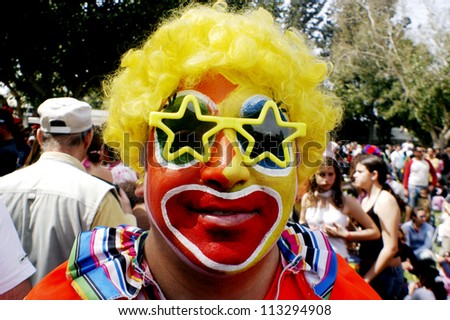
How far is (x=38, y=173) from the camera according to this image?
2279 millimetres

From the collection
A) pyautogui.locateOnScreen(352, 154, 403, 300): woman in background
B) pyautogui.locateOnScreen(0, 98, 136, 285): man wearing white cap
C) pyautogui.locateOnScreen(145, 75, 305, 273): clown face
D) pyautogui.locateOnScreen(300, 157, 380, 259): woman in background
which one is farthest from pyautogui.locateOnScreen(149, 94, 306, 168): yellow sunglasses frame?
pyautogui.locateOnScreen(352, 154, 403, 300): woman in background

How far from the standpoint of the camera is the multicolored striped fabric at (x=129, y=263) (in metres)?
1.38

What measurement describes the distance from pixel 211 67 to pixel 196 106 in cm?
14

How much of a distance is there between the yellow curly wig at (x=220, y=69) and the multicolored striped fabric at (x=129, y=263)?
236mm

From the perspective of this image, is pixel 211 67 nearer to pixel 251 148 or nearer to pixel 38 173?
pixel 251 148

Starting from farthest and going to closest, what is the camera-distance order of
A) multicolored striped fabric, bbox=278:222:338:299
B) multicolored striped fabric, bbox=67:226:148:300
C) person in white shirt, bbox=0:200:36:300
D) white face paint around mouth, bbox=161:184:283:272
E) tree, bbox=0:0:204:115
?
1. tree, bbox=0:0:204:115
2. person in white shirt, bbox=0:200:36:300
3. multicolored striped fabric, bbox=278:222:338:299
4. multicolored striped fabric, bbox=67:226:148:300
5. white face paint around mouth, bbox=161:184:283:272

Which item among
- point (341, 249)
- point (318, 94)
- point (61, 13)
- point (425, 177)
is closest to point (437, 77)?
point (425, 177)

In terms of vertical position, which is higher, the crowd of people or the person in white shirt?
the crowd of people

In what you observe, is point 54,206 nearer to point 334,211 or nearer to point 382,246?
point 334,211

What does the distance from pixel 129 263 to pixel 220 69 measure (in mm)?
662

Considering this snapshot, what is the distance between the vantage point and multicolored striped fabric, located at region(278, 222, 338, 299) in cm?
148

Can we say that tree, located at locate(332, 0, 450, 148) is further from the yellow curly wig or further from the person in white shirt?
the person in white shirt

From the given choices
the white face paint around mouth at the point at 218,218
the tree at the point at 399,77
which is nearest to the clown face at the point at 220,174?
the white face paint around mouth at the point at 218,218

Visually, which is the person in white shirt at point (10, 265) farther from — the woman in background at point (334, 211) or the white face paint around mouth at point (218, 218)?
the woman in background at point (334, 211)
